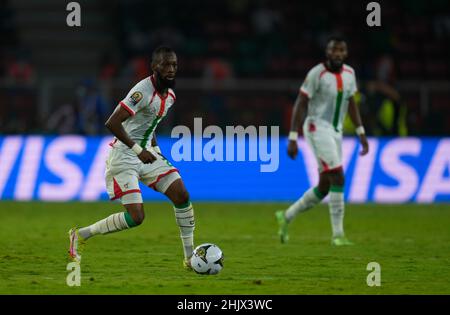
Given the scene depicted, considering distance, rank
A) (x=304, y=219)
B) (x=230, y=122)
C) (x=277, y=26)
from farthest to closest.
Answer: (x=277, y=26), (x=230, y=122), (x=304, y=219)

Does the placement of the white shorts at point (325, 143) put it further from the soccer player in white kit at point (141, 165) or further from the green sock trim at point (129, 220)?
the green sock trim at point (129, 220)

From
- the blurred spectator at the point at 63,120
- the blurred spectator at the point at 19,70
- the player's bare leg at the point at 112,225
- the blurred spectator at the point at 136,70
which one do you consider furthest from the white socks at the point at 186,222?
the blurred spectator at the point at 19,70

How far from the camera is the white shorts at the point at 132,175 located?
10.5 meters

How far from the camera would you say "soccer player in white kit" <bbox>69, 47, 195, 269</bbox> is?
1031 centimetres

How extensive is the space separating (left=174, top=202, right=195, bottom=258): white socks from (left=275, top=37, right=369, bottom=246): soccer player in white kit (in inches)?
115

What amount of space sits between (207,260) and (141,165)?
Result: 3.88 feet

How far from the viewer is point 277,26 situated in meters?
26.4

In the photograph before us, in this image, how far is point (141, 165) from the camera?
1063cm

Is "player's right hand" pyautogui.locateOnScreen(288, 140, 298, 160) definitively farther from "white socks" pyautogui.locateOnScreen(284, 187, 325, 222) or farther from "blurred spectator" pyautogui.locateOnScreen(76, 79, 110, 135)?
"blurred spectator" pyautogui.locateOnScreen(76, 79, 110, 135)

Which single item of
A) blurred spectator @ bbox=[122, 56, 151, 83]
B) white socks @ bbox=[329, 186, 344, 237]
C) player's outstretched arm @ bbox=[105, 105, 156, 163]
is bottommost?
white socks @ bbox=[329, 186, 344, 237]

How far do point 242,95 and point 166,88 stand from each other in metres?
11.1

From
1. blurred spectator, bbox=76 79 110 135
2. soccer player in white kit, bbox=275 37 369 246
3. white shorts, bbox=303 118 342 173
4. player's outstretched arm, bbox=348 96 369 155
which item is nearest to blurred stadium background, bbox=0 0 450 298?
blurred spectator, bbox=76 79 110 135

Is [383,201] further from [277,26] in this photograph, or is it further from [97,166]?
[277,26]
